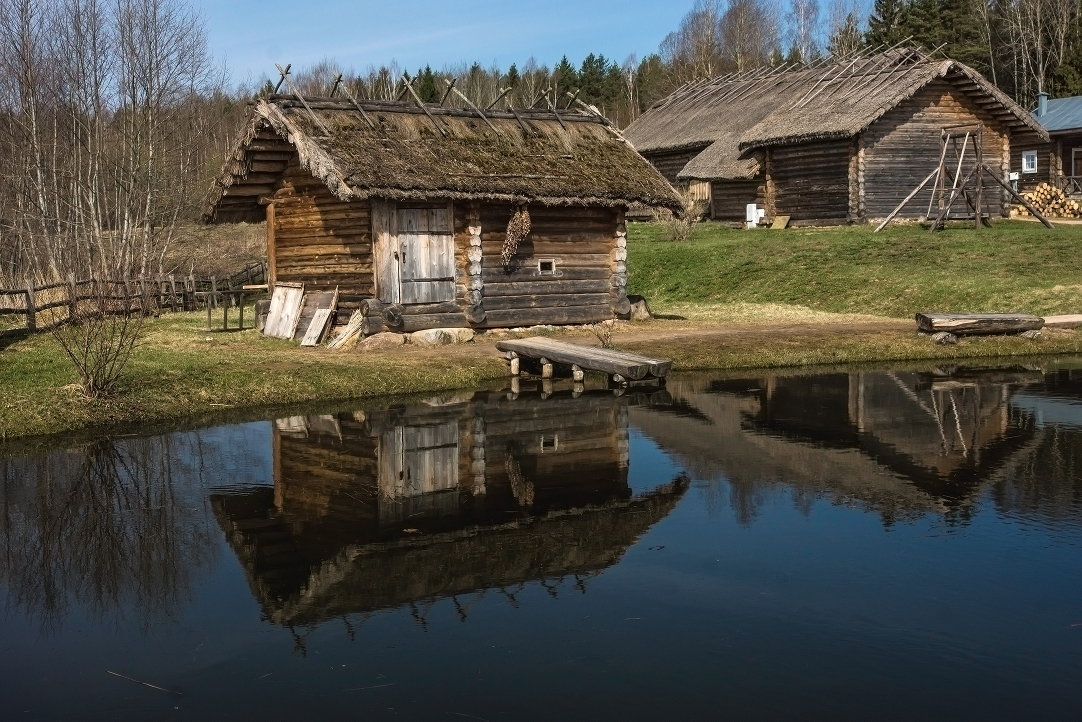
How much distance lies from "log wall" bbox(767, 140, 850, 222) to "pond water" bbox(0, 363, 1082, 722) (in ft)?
78.3

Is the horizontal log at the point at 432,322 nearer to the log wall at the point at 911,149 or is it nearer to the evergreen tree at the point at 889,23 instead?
the log wall at the point at 911,149

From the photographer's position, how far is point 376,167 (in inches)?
799

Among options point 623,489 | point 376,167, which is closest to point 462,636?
point 623,489

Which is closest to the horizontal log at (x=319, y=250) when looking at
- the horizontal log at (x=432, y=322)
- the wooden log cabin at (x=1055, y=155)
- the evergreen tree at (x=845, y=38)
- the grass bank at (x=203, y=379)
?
the horizontal log at (x=432, y=322)

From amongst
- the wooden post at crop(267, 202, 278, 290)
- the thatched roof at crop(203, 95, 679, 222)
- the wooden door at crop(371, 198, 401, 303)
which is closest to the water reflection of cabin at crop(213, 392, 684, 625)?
the wooden door at crop(371, 198, 401, 303)

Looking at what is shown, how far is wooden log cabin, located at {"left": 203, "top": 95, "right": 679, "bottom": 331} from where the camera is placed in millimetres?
20891

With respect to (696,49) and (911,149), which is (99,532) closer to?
(911,149)

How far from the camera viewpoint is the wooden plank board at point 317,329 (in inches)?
848

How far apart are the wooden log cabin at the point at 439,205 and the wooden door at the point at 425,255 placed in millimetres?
23

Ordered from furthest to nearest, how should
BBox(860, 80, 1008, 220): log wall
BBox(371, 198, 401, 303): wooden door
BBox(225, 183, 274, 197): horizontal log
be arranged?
BBox(860, 80, 1008, 220): log wall, BBox(225, 183, 274, 197): horizontal log, BBox(371, 198, 401, 303): wooden door

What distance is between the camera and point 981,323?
824 inches

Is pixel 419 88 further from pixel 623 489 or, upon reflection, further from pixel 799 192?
pixel 623 489

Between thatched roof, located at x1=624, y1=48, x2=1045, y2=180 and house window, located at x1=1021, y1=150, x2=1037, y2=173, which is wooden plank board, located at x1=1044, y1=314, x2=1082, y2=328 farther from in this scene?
house window, located at x1=1021, y1=150, x2=1037, y2=173

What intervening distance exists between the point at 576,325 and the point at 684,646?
16846 mm
